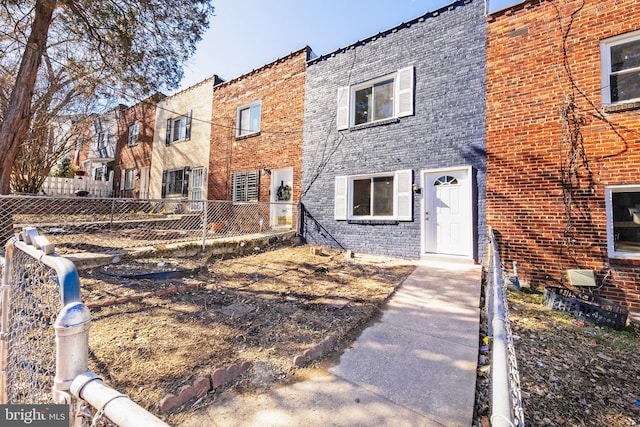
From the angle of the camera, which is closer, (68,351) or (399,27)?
(68,351)

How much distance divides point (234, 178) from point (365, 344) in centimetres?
986

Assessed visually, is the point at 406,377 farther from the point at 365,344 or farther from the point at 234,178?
the point at 234,178

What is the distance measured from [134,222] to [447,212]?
9.84 metres

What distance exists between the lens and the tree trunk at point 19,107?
5.43m

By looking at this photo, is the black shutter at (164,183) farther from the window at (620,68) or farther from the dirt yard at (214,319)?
the window at (620,68)

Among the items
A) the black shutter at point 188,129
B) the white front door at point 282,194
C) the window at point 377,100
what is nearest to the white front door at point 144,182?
the black shutter at point 188,129

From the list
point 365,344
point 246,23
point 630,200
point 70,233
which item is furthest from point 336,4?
point 70,233

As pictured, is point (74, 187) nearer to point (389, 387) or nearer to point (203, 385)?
point (203, 385)

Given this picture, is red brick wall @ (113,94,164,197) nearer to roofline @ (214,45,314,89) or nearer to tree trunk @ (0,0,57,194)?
roofline @ (214,45,314,89)

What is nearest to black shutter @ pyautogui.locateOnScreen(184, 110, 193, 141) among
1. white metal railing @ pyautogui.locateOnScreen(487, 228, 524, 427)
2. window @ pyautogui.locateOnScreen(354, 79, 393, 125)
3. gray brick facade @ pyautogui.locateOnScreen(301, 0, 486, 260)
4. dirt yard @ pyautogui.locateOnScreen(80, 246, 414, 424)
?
gray brick facade @ pyautogui.locateOnScreen(301, 0, 486, 260)

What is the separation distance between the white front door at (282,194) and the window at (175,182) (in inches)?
222

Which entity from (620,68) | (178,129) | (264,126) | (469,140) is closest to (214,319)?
(469,140)

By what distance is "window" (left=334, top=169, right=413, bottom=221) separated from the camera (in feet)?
24.3

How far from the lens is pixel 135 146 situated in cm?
1659
